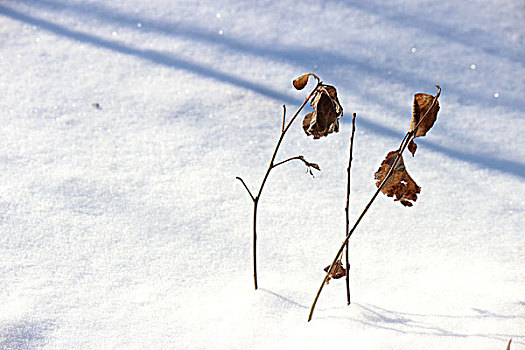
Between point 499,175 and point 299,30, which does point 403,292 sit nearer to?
point 499,175

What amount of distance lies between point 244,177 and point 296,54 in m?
1.17

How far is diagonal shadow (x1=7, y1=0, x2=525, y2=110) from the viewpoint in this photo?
104 inches

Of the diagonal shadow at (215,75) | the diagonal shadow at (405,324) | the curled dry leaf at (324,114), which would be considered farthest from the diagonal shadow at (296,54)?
the curled dry leaf at (324,114)

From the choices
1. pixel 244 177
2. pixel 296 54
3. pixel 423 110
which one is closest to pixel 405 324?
pixel 423 110

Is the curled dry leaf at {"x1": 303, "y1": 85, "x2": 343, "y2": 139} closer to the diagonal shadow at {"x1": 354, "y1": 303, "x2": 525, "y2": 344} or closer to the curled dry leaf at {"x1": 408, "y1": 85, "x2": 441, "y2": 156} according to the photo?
the curled dry leaf at {"x1": 408, "y1": 85, "x2": 441, "y2": 156}

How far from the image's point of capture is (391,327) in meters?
1.25

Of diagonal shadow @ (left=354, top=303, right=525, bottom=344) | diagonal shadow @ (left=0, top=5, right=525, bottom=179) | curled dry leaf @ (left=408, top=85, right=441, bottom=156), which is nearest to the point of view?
curled dry leaf @ (left=408, top=85, right=441, bottom=156)

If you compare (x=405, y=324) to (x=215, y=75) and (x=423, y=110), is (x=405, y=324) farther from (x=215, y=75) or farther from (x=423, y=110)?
(x=215, y=75)

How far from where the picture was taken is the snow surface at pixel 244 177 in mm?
1317

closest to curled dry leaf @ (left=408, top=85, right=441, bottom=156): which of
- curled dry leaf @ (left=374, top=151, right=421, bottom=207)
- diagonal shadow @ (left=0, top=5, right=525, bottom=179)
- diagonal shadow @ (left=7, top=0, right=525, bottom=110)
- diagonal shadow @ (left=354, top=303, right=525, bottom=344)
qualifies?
curled dry leaf @ (left=374, top=151, right=421, bottom=207)

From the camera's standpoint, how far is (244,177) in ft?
6.59

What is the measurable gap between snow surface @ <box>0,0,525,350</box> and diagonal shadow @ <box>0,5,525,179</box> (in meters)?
0.01

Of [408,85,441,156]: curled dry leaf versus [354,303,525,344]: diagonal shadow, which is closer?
[408,85,441,156]: curled dry leaf

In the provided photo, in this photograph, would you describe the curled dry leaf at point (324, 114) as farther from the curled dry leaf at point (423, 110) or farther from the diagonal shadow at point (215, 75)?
the diagonal shadow at point (215, 75)
